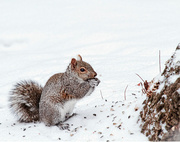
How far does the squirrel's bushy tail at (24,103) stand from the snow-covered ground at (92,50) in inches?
3.5

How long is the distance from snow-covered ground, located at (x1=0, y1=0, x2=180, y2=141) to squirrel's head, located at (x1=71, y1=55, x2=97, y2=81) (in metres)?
0.36

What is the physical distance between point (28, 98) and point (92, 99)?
0.87 m

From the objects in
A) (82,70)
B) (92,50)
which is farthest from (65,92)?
(92,50)

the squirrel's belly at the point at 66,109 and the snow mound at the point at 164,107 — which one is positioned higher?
the snow mound at the point at 164,107

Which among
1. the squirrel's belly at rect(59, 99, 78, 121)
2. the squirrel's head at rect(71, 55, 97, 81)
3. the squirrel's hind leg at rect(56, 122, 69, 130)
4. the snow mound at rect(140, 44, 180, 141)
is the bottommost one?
the squirrel's hind leg at rect(56, 122, 69, 130)

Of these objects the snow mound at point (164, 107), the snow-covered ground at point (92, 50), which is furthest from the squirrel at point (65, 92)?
the snow mound at point (164, 107)

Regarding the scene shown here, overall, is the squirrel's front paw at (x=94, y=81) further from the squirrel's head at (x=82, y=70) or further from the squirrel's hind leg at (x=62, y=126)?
the squirrel's hind leg at (x=62, y=126)

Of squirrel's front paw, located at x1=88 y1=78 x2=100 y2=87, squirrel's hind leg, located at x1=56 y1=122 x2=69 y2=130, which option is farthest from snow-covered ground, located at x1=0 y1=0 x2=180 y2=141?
squirrel's front paw, located at x1=88 y1=78 x2=100 y2=87

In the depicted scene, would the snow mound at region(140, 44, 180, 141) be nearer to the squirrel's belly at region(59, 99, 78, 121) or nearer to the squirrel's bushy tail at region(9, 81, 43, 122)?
the squirrel's belly at region(59, 99, 78, 121)

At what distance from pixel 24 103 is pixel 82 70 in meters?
0.69

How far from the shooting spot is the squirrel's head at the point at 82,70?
287 centimetres

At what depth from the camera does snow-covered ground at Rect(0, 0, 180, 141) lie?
2.63 meters

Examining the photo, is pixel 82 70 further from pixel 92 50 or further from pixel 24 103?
pixel 92 50

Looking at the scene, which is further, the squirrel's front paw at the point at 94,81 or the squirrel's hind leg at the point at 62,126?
the squirrel's front paw at the point at 94,81
